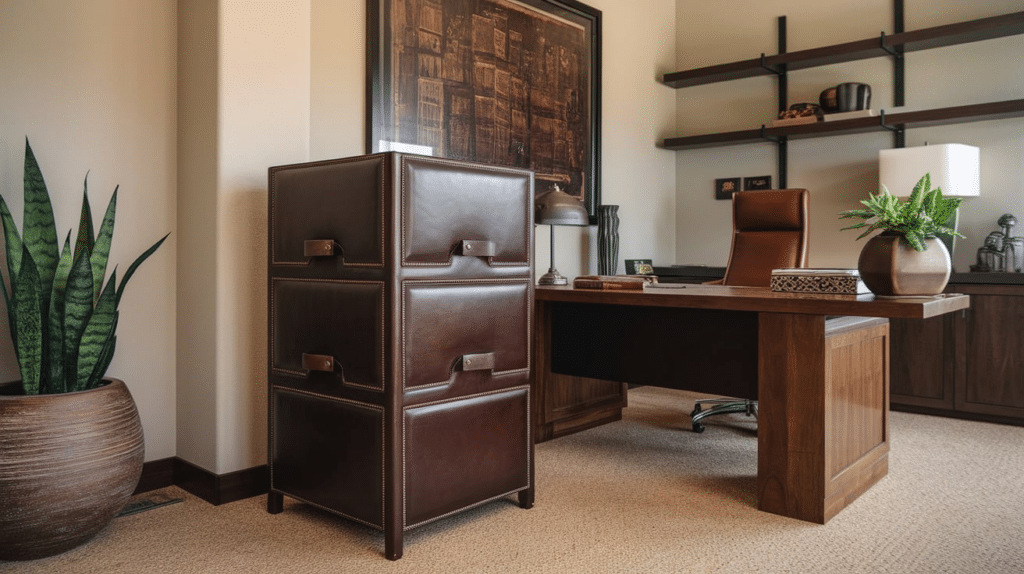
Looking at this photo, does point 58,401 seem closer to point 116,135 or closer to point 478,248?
point 116,135

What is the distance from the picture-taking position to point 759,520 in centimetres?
209

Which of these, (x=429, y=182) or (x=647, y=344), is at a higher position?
(x=429, y=182)

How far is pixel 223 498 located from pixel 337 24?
1873mm

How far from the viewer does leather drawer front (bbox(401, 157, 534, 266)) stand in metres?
1.83

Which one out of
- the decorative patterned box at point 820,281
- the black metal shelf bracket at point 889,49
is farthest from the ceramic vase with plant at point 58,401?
the black metal shelf bracket at point 889,49

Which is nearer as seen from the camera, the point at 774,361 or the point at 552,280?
the point at 774,361

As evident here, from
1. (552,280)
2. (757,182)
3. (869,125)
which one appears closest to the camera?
(552,280)

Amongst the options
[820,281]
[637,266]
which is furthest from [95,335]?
[637,266]

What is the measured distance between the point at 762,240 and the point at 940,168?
101 centimetres

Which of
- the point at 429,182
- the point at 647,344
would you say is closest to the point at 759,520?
the point at 647,344

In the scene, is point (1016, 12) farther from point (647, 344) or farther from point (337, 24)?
point (337, 24)

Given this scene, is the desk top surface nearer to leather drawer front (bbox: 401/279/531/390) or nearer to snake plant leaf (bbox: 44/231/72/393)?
leather drawer front (bbox: 401/279/531/390)

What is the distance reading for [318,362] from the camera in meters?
1.95

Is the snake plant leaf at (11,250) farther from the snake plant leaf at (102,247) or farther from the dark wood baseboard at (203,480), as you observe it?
the dark wood baseboard at (203,480)
